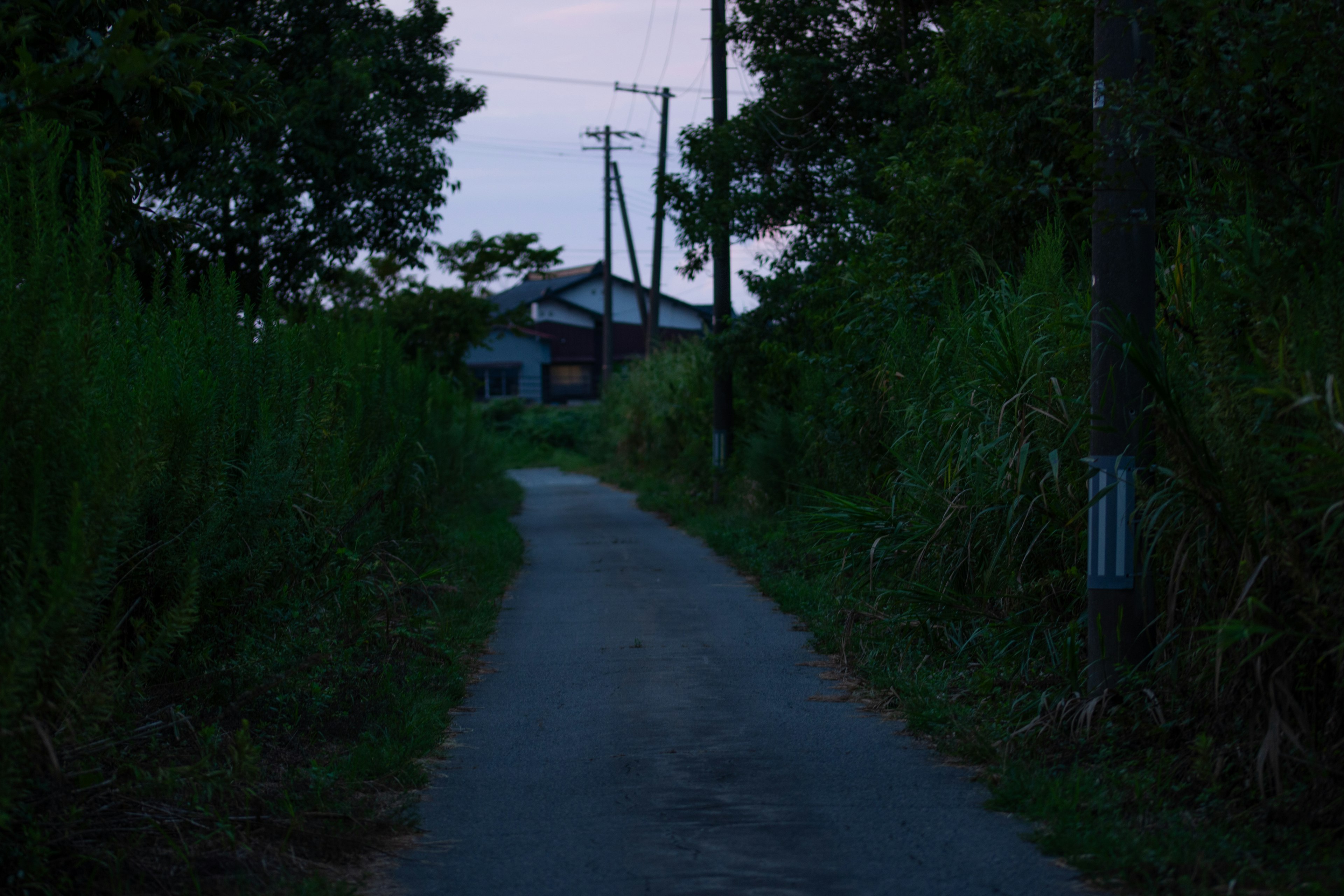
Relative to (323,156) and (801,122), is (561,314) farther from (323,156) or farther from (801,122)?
(323,156)

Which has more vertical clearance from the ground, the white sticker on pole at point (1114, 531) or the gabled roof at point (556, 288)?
the gabled roof at point (556, 288)

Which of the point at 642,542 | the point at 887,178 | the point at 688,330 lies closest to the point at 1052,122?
the point at 887,178

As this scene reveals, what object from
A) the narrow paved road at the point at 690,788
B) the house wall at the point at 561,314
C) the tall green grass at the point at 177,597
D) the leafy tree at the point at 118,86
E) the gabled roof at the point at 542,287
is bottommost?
the narrow paved road at the point at 690,788

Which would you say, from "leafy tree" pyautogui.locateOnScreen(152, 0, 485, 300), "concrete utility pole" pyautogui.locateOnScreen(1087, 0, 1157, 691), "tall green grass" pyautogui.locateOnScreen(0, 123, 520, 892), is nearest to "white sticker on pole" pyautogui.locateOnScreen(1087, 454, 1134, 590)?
"concrete utility pole" pyautogui.locateOnScreen(1087, 0, 1157, 691)

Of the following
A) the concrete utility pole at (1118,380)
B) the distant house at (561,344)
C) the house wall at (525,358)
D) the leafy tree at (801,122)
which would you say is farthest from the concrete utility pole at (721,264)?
the house wall at (525,358)

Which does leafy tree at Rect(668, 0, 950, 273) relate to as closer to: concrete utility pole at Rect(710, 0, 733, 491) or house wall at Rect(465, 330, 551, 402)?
concrete utility pole at Rect(710, 0, 733, 491)

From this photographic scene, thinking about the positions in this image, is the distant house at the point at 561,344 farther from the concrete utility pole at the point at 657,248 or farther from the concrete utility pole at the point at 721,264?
the concrete utility pole at the point at 721,264

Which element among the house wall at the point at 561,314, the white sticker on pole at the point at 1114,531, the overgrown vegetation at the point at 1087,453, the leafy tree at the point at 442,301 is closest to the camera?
the overgrown vegetation at the point at 1087,453

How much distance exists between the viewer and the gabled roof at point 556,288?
206 feet

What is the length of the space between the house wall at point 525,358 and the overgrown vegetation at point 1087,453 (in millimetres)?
49106

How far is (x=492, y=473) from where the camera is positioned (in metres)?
27.3

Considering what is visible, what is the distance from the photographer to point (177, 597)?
17.9ft

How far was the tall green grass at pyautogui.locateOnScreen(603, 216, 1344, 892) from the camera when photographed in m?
4.28

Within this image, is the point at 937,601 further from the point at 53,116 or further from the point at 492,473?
the point at 492,473
